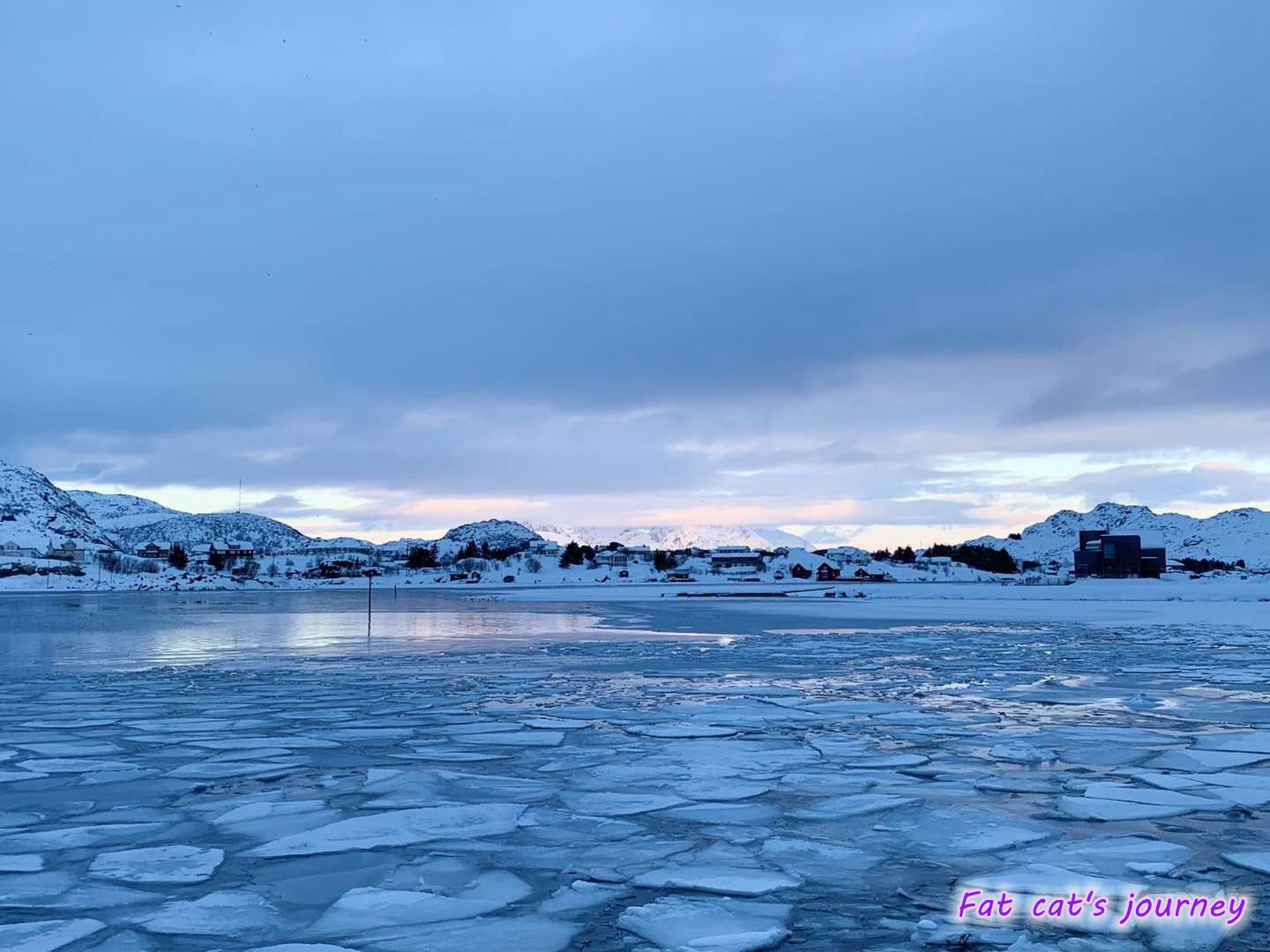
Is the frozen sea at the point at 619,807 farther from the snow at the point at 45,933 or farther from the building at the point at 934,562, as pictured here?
the building at the point at 934,562

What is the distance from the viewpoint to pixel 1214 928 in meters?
4.14

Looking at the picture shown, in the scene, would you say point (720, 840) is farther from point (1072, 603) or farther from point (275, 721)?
point (1072, 603)

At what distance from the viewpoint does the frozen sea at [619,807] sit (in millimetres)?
4277

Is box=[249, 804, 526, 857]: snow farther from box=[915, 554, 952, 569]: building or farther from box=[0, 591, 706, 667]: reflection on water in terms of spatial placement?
box=[915, 554, 952, 569]: building

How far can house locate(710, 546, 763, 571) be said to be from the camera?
545 feet

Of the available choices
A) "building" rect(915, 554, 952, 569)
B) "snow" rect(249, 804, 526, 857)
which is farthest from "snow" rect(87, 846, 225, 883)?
"building" rect(915, 554, 952, 569)

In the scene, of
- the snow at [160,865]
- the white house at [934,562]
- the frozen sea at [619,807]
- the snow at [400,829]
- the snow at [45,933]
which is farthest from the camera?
the white house at [934,562]

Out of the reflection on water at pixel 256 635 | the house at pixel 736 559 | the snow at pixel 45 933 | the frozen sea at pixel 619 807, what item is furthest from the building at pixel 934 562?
the snow at pixel 45 933

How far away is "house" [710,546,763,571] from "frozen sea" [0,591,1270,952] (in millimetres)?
147377

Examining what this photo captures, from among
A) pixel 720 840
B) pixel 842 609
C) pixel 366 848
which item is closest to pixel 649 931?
pixel 720 840

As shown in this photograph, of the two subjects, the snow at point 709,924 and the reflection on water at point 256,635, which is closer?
the snow at point 709,924

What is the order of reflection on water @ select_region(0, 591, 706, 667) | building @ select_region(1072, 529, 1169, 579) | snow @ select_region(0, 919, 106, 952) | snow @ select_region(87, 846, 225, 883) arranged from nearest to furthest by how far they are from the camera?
snow @ select_region(0, 919, 106, 952) < snow @ select_region(87, 846, 225, 883) < reflection on water @ select_region(0, 591, 706, 667) < building @ select_region(1072, 529, 1169, 579)

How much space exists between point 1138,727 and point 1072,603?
39.1m

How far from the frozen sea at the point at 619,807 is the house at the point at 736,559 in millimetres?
147377
